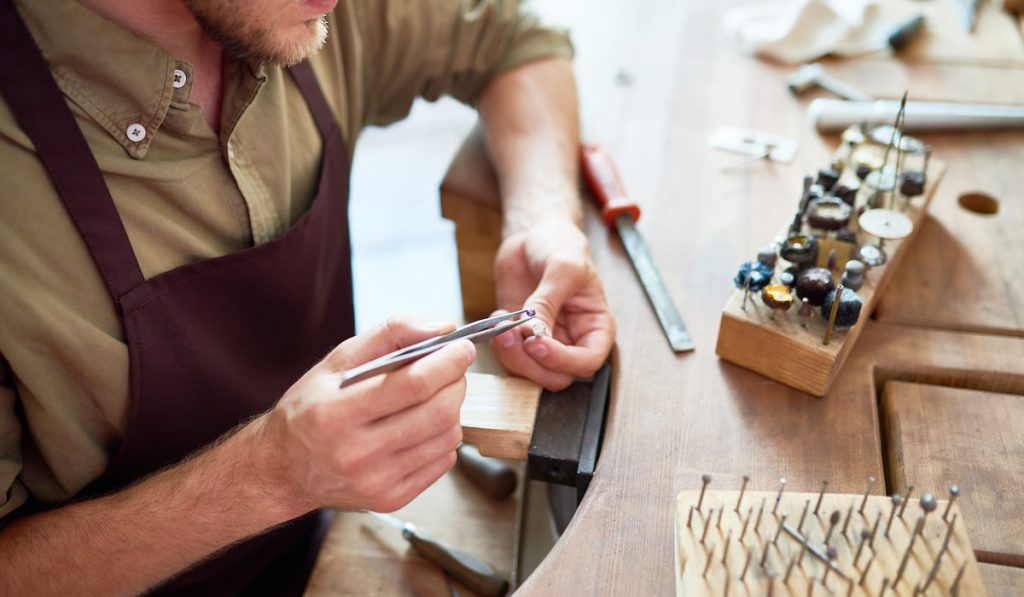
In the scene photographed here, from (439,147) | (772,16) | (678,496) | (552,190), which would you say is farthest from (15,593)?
(439,147)

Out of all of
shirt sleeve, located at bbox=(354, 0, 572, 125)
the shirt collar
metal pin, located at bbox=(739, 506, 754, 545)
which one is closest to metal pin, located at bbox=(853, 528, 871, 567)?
metal pin, located at bbox=(739, 506, 754, 545)

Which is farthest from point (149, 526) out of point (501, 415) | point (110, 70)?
point (110, 70)

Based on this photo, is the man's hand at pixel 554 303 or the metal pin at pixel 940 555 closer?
the metal pin at pixel 940 555

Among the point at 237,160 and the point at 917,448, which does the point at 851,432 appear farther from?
the point at 237,160

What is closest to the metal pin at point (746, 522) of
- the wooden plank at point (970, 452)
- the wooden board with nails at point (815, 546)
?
the wooden board with nails at point (815, 546)

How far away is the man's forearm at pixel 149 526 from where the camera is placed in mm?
1032

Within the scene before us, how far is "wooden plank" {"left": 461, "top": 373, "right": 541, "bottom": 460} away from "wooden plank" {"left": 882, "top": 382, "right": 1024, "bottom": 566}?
18.8 inches

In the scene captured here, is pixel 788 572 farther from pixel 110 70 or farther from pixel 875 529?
pixel 110 70

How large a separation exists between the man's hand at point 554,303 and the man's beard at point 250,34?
0.45 meters

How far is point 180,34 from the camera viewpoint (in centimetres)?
116

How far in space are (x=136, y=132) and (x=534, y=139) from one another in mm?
721

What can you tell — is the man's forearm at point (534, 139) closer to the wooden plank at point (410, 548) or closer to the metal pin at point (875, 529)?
the wooden plank at point (410, 548)

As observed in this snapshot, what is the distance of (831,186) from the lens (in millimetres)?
1354

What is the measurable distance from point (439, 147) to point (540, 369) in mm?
2276
